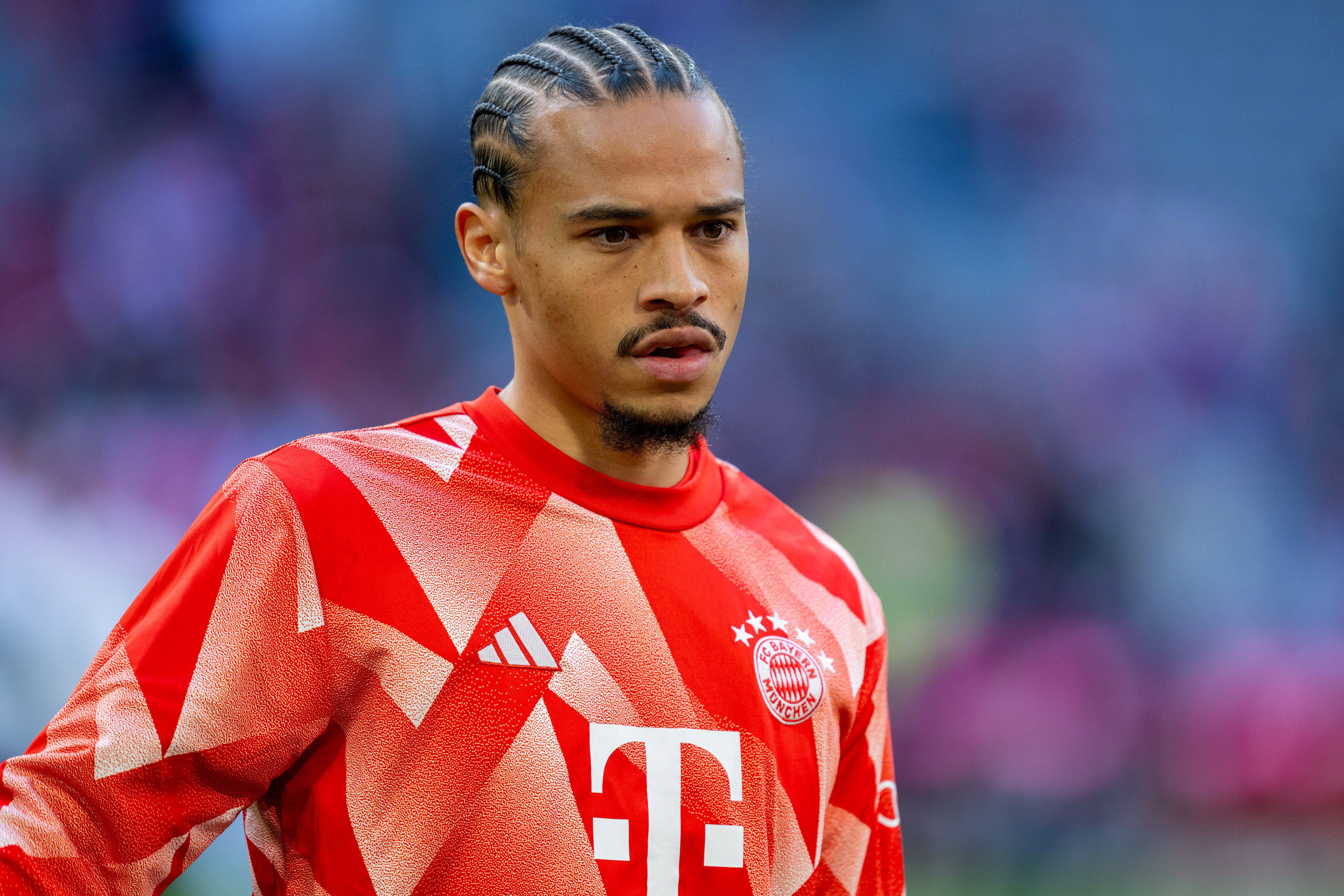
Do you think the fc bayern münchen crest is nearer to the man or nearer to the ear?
the man

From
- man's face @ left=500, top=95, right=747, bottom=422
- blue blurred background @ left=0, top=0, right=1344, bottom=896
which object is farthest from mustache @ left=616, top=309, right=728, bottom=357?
blue blurred background @ left=0, top=0, right=1344, bottom=896

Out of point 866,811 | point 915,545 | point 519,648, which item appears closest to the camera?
point 519,648

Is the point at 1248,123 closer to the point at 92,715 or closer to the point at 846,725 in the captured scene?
the point at 846,725

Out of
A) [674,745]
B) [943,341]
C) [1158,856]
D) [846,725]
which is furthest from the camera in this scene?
[943,341]

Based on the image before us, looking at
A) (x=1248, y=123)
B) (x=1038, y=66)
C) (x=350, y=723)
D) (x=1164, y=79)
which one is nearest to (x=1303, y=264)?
(x=1248, y=123)

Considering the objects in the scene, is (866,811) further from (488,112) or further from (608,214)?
(488,112)

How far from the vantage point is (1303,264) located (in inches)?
154

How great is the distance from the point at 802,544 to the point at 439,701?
570 mm

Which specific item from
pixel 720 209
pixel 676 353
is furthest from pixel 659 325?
pixel 720 209

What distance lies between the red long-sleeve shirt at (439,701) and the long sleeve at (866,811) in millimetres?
93

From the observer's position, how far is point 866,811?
5.24 ft

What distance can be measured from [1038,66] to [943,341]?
0.96 meters

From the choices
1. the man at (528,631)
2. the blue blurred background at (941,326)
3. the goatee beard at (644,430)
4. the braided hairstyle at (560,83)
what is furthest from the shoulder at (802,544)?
the blue blurred background at (941,326)

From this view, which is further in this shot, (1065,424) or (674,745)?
(1065,424)
